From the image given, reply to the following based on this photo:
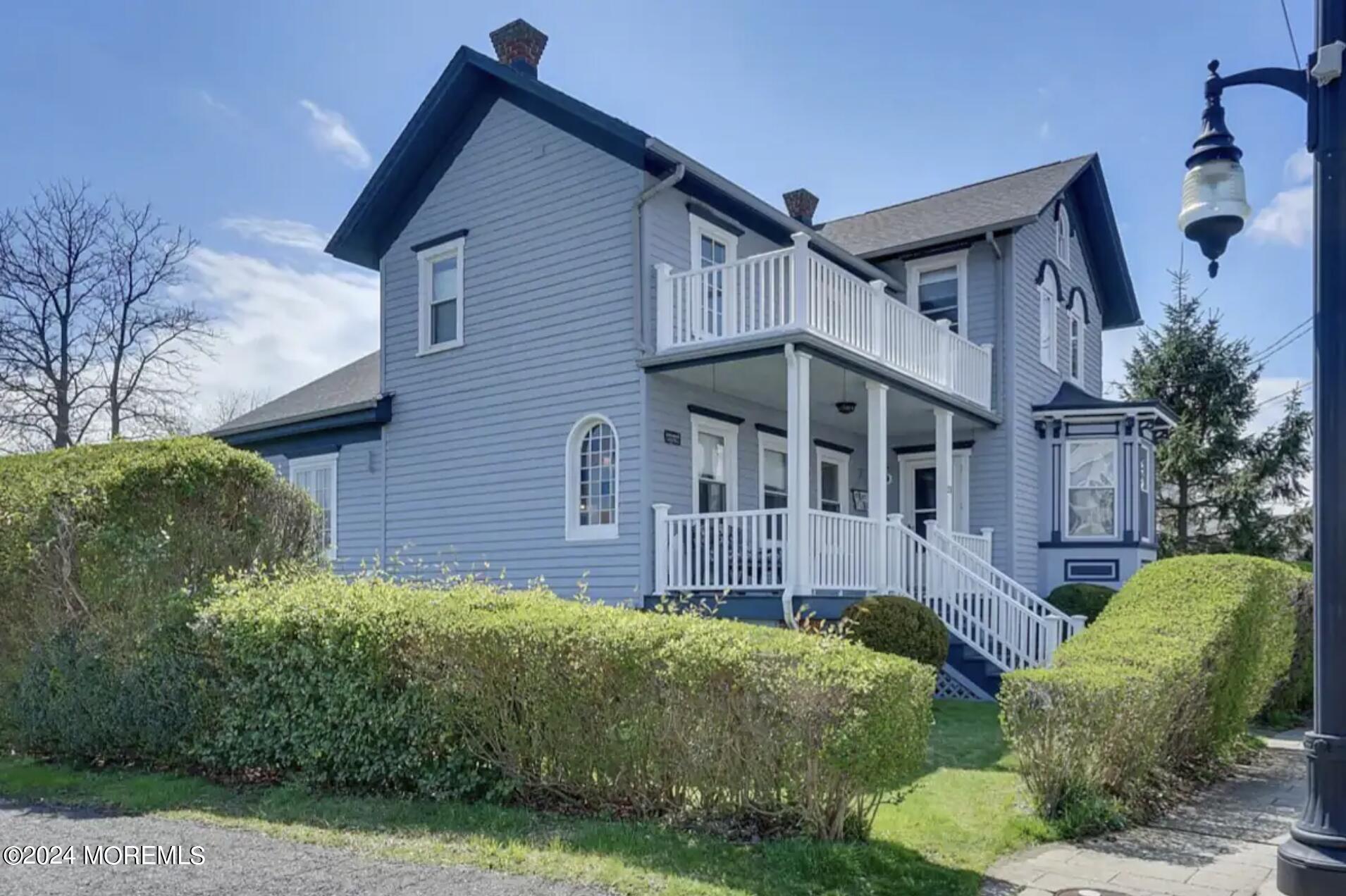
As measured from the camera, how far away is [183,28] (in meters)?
12.6

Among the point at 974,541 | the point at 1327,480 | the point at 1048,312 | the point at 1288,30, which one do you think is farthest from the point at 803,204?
the point at 1327,480

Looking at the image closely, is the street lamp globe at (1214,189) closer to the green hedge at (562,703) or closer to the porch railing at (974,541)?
the green hedge at (562,703)

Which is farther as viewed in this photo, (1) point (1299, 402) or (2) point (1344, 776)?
(1) point (1299, 402)

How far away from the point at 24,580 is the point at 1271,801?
937 centimetres

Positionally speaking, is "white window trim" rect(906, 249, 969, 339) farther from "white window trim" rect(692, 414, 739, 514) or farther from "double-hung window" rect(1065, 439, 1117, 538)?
"white window trim" rect(692, 414, 739, 514)

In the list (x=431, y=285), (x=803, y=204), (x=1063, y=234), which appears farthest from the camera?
(x=803, y=204)

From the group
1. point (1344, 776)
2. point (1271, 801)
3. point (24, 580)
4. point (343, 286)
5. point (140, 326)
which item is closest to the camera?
point (1344, 776)

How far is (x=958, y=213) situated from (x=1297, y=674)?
9.01 m

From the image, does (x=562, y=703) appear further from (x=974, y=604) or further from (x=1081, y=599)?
(x=1081, y=599)

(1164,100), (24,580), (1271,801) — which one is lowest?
(1271,801)

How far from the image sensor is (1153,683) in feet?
19.8

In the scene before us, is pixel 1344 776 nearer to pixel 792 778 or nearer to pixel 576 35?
pixel 792 778

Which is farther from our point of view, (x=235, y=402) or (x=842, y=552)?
(x=235, y=402)

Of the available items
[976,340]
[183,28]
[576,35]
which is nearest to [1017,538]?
[976,340]
